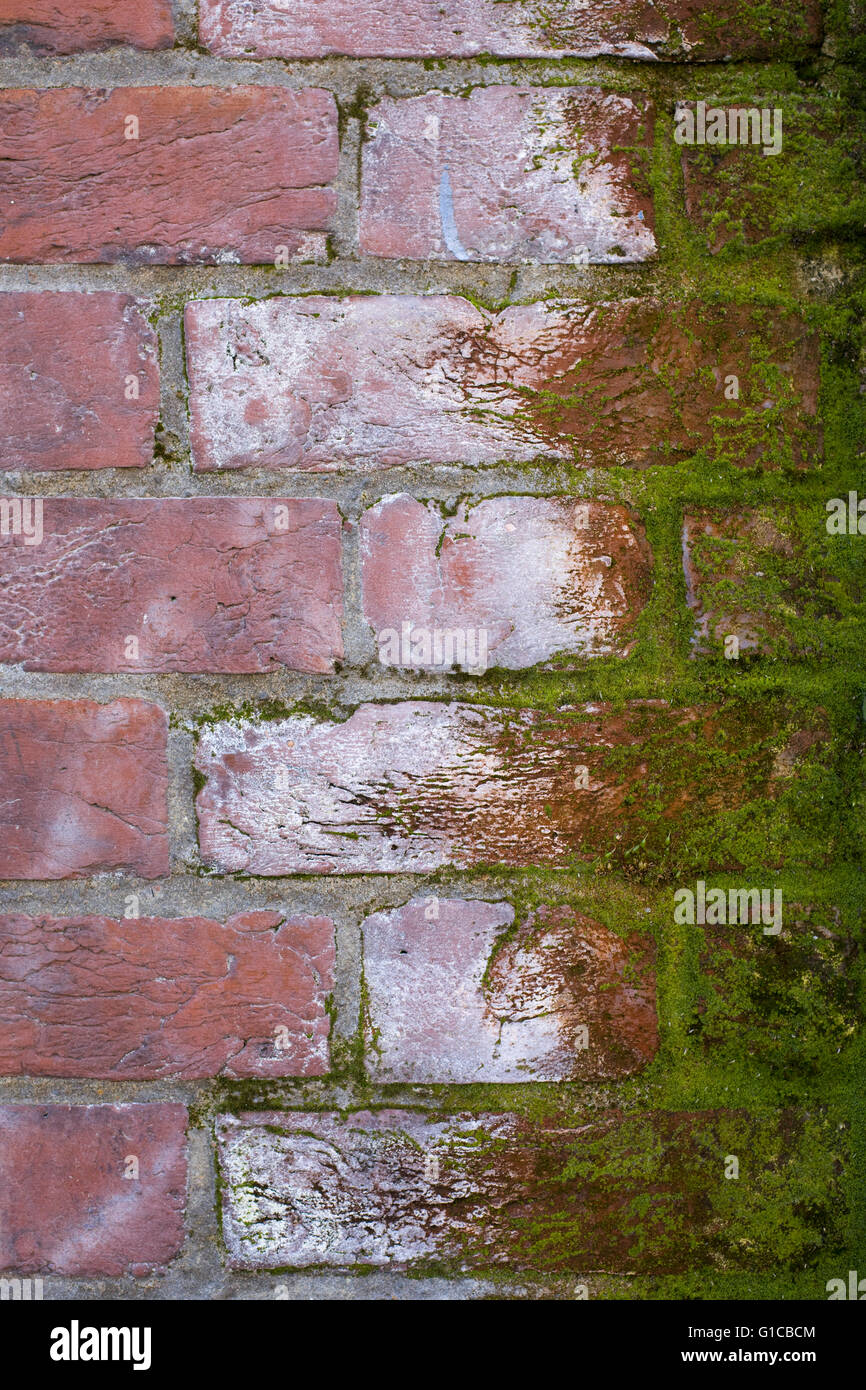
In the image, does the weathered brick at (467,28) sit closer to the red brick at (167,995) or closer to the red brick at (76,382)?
the red brick at (76,382)

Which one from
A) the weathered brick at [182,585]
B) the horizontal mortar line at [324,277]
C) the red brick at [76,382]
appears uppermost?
the horizontal mortar line at [324,277]

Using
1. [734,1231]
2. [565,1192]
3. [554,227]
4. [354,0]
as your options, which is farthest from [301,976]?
[354,0]

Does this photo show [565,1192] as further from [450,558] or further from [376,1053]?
[450,558]

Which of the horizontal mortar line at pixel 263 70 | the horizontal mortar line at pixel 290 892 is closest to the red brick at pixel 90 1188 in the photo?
the horizontal mortar line at pixel 290 892

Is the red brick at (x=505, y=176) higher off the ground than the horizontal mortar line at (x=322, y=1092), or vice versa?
the red brick at (x=505, y=176)

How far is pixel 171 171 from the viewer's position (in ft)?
1.82

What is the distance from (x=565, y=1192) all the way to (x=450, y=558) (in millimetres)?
445

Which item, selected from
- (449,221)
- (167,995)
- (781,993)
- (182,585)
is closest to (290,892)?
(167,995)

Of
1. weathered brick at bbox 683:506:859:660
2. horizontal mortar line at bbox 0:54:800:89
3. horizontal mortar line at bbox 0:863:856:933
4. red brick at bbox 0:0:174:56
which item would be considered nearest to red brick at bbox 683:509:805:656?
weathered brick at bbox 683:506:859:660

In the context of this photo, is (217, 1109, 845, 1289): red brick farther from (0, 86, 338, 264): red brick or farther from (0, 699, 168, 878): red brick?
(0, 86, 338, 264): red brick

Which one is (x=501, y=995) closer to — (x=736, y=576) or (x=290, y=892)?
(x=290, y=892)

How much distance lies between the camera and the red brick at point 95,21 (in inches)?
21.9

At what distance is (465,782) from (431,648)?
3.7 inches

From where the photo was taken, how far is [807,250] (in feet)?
1.88
